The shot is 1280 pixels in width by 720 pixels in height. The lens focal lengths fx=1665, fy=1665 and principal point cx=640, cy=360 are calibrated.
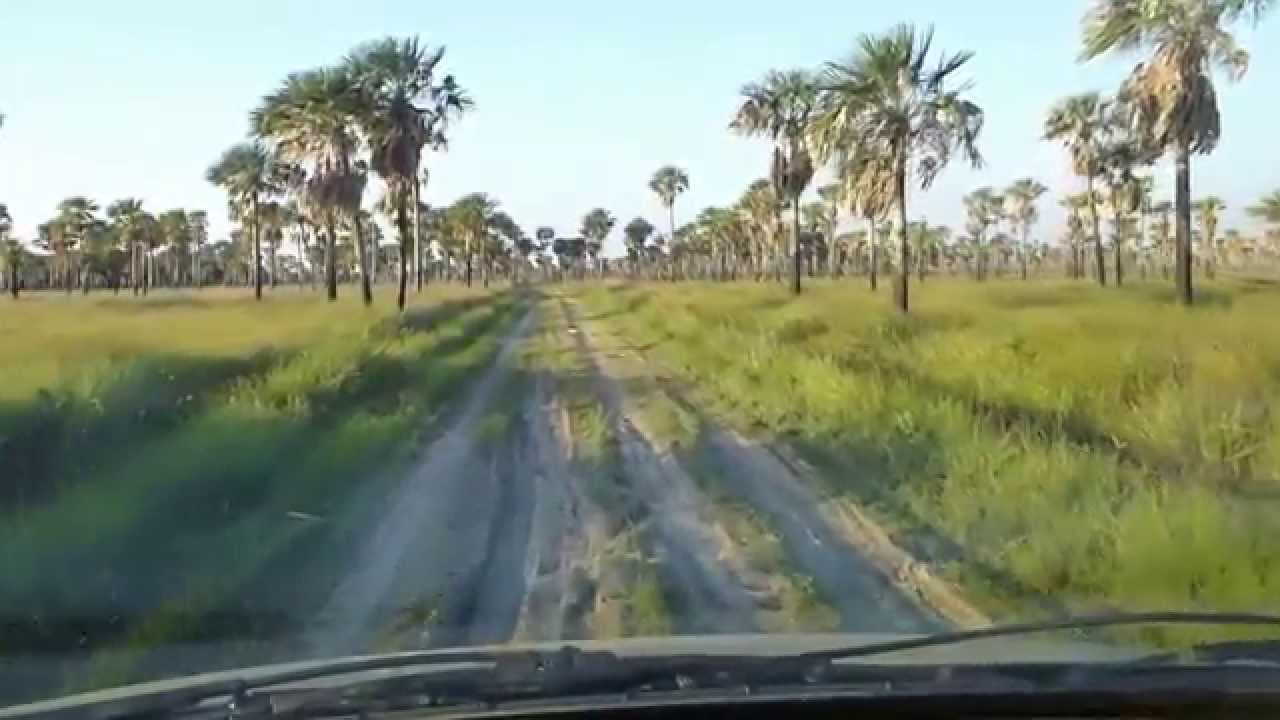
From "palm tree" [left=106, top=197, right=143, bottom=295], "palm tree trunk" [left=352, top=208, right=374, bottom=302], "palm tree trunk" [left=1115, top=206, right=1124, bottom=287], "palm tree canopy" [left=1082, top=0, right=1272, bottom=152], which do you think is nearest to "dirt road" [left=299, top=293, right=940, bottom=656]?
"palm tree canopy" [left=1082, top=0, right=1272, bottom=152]

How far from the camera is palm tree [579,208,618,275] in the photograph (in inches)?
3201

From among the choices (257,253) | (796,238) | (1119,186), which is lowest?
(796,238)

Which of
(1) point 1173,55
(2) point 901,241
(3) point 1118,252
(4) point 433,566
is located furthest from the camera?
(3) point 1118,252

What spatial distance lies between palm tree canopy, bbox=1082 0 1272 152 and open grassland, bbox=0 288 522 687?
11.4 metres

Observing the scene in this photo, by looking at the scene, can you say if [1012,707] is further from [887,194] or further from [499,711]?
[887,194]

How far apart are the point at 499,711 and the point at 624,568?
5634 mm

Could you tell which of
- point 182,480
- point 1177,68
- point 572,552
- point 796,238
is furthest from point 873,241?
point 572,552

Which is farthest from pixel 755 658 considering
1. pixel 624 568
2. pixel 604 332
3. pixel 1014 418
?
pixel 604 332

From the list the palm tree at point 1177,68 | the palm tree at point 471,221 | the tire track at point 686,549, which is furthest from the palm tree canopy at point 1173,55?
the palm tree at point 471,221

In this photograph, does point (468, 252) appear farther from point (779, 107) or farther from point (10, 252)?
point (779, 107)

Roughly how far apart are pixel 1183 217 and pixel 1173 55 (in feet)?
15.6

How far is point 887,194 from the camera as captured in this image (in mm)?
36844

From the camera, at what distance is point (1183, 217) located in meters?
34.2

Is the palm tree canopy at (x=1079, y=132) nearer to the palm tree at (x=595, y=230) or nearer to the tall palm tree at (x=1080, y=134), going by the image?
the tall palm tree at (x=1080, y=134)
